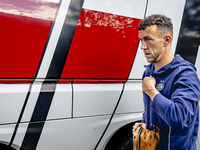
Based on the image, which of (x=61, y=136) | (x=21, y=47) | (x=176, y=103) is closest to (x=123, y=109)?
(x=61, y=136)

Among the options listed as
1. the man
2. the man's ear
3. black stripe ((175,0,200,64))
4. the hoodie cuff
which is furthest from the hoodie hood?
black stripe ((175,0,200,64))

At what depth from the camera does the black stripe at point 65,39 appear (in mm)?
1392

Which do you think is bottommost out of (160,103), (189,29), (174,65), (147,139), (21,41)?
(147,139)

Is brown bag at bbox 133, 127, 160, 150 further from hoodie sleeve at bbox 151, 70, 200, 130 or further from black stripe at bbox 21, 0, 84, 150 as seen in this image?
black stripe at bbox 21, 0, 84, 150

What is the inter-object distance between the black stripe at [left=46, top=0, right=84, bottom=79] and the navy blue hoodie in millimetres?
747

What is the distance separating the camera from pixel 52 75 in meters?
1.41

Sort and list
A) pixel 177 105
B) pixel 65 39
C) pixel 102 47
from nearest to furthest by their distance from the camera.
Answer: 1. pixel 177 105
2. pixel 65 39
3. pixel 102 47

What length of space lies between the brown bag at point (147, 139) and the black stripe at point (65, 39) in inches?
32.3

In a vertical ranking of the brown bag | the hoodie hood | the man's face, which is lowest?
the brown bag

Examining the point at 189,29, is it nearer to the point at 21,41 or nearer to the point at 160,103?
the point at 160,103

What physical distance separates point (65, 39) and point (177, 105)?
3.25ft

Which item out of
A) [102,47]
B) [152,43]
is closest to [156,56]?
[152,43]

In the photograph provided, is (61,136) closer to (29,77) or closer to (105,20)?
(29,77)

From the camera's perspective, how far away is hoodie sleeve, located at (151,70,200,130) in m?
0.90
